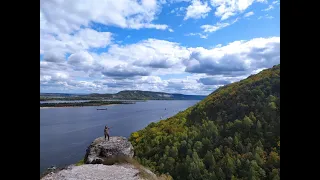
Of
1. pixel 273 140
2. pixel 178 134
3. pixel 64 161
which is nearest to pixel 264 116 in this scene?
pixel 273 140

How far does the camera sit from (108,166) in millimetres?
8867

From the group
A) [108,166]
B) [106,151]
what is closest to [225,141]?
[106,151]

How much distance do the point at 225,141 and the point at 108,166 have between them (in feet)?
44.2

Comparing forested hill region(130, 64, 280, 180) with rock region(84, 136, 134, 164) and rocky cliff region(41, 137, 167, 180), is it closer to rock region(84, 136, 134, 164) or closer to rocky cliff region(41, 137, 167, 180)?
rock region(84, 136, 134, 164)

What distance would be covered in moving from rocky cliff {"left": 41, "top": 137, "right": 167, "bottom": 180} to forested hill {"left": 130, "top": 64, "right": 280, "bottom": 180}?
904 centimetres

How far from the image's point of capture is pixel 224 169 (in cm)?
1812

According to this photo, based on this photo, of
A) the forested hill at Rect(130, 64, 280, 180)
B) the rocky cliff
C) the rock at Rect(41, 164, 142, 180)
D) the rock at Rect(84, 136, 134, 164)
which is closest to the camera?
the rock at Rect(41, 164, 142, 180)

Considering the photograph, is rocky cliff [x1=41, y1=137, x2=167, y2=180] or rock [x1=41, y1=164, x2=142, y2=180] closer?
rock [x1=41, y1=164, x2=142, y2=180]

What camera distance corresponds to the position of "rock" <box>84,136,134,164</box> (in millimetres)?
9719

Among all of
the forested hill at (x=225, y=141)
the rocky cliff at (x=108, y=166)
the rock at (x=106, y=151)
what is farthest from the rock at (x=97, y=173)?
the forested hill at (x=225, y=141)

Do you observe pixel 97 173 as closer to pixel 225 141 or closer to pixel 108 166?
pixel 108 166

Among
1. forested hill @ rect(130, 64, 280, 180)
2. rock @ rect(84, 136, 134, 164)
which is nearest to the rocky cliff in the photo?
rock @ rect(84, 136, 134, 164)
